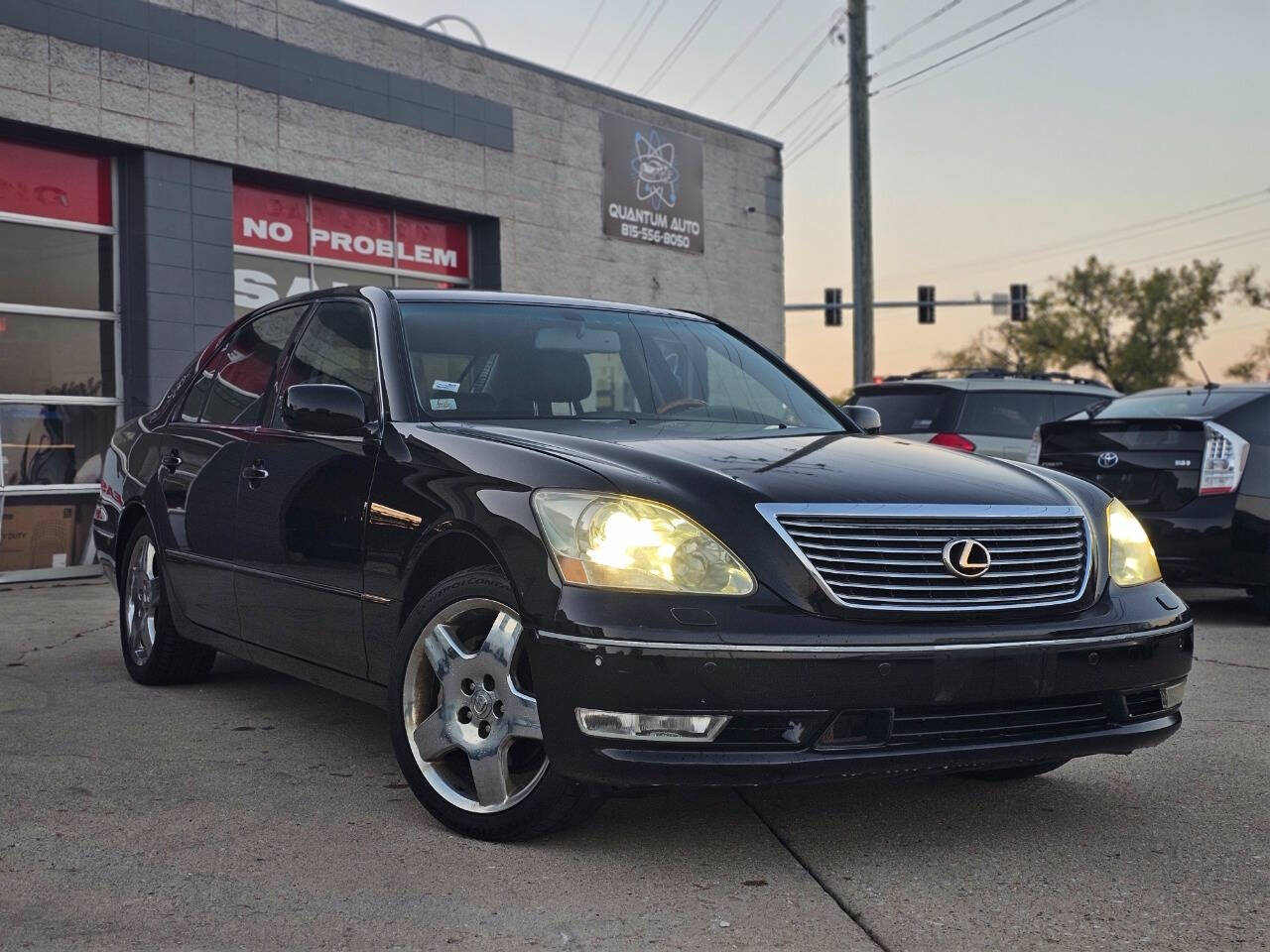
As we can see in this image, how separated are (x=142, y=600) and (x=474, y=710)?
9.83ft

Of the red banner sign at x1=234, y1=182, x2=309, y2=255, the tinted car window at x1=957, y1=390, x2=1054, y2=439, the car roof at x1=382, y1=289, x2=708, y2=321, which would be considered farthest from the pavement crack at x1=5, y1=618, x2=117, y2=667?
the tinted car window at x1=957, y1=390, x2=1054, y2=439

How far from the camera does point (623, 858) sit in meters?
3.64

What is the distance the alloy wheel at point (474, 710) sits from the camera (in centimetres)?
365

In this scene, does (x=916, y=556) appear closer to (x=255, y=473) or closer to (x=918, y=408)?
(x=255, y=473)

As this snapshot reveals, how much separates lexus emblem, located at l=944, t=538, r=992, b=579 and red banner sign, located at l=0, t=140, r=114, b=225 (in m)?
10.1

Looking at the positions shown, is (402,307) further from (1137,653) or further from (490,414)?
(1137,653)

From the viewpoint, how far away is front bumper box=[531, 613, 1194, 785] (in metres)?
3.33

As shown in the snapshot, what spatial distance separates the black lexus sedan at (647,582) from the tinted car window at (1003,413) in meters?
6.92

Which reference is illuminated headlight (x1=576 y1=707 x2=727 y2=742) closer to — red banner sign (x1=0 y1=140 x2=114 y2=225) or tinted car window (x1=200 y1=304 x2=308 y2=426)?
tinted car window (x1=200 y1=304 x2=308 y2=426)

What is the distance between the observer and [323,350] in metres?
5.12

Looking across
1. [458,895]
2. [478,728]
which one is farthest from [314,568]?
[458,895]

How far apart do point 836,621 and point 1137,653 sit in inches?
36.7

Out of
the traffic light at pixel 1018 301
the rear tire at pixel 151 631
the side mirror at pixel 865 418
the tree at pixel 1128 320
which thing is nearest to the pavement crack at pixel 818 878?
the side mirror at pixel 865 418

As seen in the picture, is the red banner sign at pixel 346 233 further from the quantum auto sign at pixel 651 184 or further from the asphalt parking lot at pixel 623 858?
the asphalt parking lot at pixel 623 858
